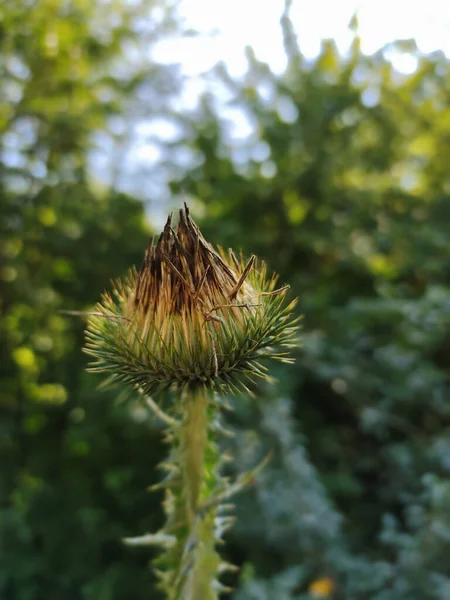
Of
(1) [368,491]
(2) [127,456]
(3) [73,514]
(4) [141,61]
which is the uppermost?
(4) [141,61]

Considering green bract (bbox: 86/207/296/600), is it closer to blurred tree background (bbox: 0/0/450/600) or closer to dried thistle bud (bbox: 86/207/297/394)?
dried thistle bud (bbox: 86/207/297/394)

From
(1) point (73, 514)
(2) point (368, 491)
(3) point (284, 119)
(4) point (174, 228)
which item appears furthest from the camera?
(3) point (284, 119)

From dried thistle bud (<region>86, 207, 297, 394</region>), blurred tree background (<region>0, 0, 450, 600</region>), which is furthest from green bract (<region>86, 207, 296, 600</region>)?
blurred tree background (<region>0, 0, 450, 600</region>)

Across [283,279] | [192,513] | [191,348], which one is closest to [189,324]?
[191,348]

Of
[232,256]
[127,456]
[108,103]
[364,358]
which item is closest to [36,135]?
[108,103]

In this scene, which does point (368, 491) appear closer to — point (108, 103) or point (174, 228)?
point (174, 228)

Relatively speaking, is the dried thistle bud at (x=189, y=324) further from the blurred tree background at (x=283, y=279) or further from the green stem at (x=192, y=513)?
the blurred tree background at (x=283, y=279)

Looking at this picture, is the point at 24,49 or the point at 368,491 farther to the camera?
the point at 24,49

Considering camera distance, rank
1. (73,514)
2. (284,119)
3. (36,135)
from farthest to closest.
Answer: (36,135)
(284,119)
(73,514)
